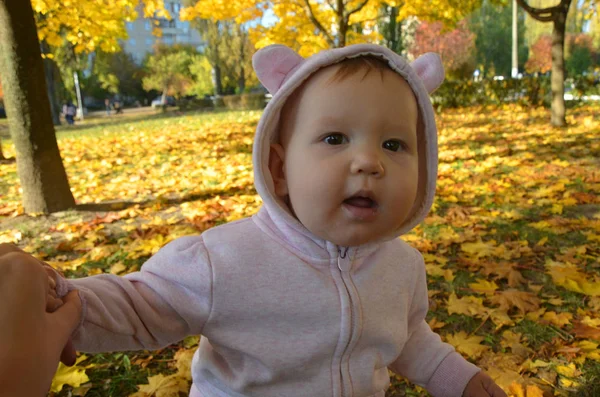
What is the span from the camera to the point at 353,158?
1.11 meters

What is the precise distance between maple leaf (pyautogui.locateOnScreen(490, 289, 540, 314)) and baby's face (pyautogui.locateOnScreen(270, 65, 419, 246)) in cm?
179

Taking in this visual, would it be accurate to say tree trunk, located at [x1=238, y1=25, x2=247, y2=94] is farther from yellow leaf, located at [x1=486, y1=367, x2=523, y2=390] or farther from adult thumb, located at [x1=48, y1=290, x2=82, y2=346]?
adult thumb, located at [x1=48, y1=290, x2=82, y2=346]

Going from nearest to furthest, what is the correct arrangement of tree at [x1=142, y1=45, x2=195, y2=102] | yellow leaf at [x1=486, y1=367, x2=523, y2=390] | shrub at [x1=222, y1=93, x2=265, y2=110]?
yellow leaf at [x1=486, y1=367, x2=523, y2=390], shrub at [x1=222, y1=93, x2=265, y2=110], tree at [x1=142, y1=45, x2=195, y2=102]

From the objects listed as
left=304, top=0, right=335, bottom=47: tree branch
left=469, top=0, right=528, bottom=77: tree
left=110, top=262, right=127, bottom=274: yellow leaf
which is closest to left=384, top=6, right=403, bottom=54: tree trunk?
left=304, top=0, right=335, bottom=47: tree branch

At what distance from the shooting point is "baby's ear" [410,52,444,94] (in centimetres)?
134

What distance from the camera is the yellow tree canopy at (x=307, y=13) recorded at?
1013 cm

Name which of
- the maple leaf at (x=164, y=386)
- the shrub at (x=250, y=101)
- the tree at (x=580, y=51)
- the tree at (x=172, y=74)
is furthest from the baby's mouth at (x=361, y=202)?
the tree at (x=580, y=51)

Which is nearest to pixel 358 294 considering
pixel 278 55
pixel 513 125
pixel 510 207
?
pixel 278 55

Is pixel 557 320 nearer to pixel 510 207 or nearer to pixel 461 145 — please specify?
pixel 510 207

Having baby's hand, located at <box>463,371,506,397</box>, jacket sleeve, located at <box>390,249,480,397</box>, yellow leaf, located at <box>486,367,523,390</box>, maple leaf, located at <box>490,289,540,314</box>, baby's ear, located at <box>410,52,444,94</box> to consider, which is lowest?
yellow leaf, located at <box>486,367,523,390</box>

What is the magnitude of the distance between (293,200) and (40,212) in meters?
4.27

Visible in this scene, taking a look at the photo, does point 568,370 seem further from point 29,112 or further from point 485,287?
point 29,112

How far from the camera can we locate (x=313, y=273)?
126cm

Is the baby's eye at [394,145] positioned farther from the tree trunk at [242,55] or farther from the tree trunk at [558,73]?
the tree trunk at [242,55]
